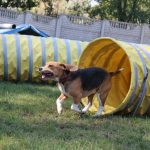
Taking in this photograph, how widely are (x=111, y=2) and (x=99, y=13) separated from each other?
2689 millimetres

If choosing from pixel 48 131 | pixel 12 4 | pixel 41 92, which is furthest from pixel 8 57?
pixel 12 4

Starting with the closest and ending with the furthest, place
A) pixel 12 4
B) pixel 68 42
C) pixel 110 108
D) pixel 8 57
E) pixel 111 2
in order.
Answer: pixel 110 108, pixel 8 57, pixel 68 42, pixel 12 4, pixel 111 2

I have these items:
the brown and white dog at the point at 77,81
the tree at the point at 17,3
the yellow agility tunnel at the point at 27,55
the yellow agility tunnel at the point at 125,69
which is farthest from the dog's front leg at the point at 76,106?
the tree at the point at 17,3

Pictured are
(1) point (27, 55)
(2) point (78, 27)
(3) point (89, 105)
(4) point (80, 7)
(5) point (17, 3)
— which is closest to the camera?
(3) point (89, 105)

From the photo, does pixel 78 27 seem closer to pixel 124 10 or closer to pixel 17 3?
pixel 17 3

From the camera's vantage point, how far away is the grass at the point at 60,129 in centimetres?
528

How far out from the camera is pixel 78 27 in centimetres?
2925

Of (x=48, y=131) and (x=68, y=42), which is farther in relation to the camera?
(x=68, y=42)

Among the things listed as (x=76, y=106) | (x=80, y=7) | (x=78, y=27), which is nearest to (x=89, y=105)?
(x=76, y=106)

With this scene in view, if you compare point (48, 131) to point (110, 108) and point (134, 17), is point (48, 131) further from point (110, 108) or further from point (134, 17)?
point (134, 17)

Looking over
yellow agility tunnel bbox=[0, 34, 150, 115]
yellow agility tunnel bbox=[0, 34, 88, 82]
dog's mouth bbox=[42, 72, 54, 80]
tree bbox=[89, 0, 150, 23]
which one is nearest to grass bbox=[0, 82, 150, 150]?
yellow agility tunnel bbox=[0, 34, 150, 115]

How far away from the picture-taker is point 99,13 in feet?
161

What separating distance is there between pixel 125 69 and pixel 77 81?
6.22 feet

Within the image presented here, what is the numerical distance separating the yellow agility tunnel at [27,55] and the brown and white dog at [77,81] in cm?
358
